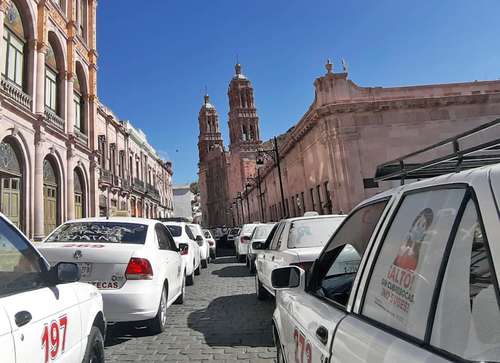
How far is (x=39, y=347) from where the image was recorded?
220cm

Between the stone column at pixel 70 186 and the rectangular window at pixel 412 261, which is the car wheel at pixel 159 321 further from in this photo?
the stone column at pixel 70 186

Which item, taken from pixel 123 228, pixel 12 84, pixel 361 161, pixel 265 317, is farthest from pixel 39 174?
pixel 361 161

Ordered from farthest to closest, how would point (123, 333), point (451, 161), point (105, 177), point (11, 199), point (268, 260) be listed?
point (105, 177), point (11, 199), point (268, 260), point (123, 333), point (451, 161)

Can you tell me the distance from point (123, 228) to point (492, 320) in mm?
5837

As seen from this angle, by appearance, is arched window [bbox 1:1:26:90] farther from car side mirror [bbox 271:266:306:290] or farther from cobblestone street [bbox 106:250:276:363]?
car side mirror [bbox 271:266:306:290]

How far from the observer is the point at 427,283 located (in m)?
1.41

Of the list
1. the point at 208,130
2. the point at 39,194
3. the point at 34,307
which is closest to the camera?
the point at 34,307

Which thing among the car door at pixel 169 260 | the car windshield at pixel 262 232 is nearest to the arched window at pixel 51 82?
the car windshield at pixel 262 232

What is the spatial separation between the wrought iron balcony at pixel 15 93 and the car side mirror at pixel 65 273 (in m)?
15.4

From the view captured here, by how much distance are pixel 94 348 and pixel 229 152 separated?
93.4 meters

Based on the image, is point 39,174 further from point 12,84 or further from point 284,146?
point 284,146

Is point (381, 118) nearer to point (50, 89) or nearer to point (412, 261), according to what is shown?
point (50, 89)

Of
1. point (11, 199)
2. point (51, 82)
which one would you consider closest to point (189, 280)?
point (11, 199)

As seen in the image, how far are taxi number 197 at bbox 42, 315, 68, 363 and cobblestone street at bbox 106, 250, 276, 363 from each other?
2.36 metres
